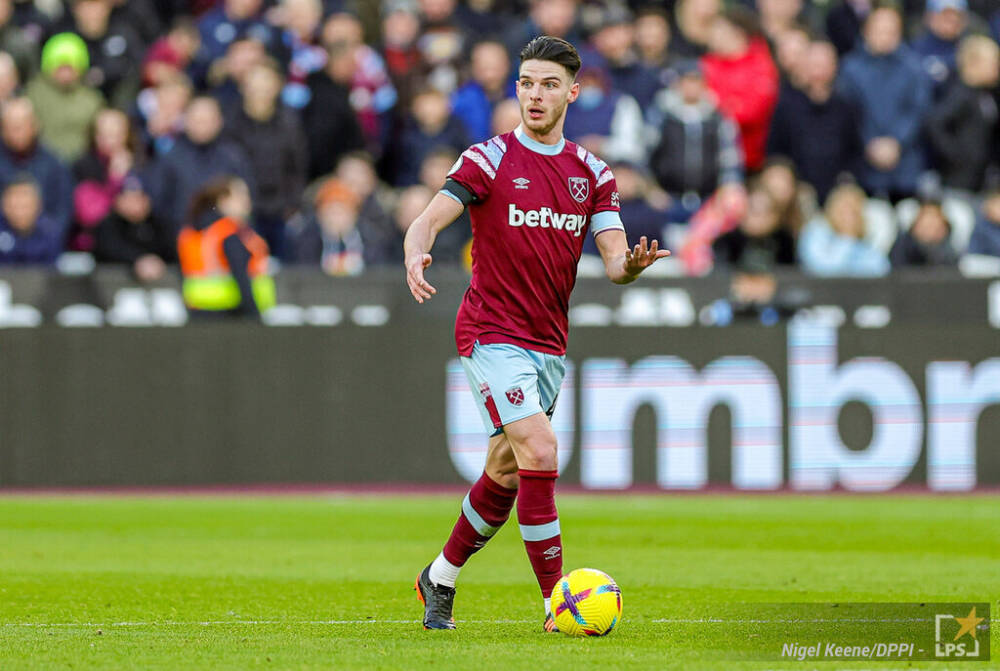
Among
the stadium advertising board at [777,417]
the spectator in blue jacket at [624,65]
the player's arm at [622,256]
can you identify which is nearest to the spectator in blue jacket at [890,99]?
the spectator in blue jacket at [624,65]

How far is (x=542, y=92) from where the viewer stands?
744cm

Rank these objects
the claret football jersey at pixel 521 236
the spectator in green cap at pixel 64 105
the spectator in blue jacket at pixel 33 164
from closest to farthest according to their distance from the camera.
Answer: the claret football jersey at pixel 521 236 → the spectator in blue jacket at pixel 33 164 → the spectator in green cap at pixel 64 105

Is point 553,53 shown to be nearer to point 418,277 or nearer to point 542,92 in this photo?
point 542,92

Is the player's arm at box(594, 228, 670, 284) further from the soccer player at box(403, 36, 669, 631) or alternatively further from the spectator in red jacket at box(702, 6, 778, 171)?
the spectator in red jacket at box(702, 6, 778, 171)

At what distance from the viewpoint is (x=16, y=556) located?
1096 centimetres

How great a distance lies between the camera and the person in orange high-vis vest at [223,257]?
1527 cm

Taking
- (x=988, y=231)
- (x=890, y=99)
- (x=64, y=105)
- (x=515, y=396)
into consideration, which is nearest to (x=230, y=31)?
(x=64, y=105)

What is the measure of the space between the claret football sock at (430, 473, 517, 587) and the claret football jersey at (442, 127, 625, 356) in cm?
61

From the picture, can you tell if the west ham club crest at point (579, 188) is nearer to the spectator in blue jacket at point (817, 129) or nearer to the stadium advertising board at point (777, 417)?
the stadium advertising board at point (777, 417)

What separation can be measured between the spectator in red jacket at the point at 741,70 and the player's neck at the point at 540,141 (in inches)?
422

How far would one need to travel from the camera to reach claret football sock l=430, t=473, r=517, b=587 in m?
7.63

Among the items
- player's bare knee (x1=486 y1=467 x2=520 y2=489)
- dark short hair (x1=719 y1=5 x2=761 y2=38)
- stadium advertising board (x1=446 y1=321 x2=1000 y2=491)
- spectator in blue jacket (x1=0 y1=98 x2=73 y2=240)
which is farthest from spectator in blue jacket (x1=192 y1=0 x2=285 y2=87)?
player's bare knee (x1=486 y1=467 x2=520 y2=489)

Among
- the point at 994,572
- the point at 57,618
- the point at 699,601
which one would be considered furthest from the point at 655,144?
the point at 57,618

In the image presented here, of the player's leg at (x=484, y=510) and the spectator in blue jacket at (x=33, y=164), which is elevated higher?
the spectator in blue jacket at (x=33, y=164)
